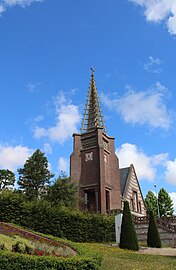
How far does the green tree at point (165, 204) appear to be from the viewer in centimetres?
6075

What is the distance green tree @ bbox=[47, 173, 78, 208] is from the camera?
1267 inches

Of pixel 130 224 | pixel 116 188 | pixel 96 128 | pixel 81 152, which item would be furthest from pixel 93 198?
pixel 130 224

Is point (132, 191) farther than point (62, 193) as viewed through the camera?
Yes

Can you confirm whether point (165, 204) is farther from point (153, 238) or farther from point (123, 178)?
point (153, 238)

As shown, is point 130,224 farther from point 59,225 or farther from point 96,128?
point 96,128

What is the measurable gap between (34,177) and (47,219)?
35.8ft

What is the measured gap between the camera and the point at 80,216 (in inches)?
1056

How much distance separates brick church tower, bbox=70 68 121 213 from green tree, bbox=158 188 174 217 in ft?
92.8

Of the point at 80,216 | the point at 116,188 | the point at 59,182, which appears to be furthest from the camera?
Result: the point at 116,188

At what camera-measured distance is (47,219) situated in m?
24.8

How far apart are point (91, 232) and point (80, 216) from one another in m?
1.89

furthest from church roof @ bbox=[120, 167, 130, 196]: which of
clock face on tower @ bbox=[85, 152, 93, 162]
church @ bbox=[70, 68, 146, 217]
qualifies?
clock face on tower @ bbox=[85, 152, 93, 162]

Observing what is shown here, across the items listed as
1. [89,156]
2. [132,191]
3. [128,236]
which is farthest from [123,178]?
[128,236]

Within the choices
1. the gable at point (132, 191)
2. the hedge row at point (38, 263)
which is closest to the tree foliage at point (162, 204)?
the gable at point (132, 191)
